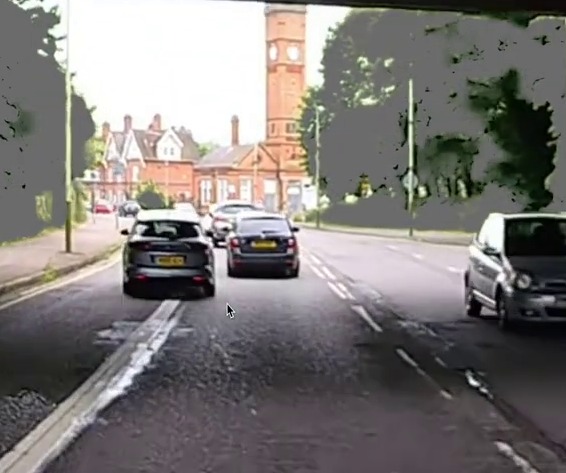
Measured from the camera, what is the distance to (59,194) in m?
53.6

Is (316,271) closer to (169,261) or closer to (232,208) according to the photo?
(169,261)

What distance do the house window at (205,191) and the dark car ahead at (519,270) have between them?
329 ft

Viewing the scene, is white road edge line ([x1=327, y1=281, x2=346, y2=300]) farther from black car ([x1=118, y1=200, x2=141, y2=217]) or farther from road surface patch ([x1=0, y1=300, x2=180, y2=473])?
black car ([x1=118, y1=200, x2=141, y2=217])

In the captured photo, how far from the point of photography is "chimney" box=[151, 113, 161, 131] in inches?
5325

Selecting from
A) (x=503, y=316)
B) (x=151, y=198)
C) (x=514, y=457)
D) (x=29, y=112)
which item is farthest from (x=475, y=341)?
(x=151, y=198)

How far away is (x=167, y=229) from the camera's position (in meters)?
21.5

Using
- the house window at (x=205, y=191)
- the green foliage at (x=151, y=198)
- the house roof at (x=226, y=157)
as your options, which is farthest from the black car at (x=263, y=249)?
the house window at (x=205, y=191)

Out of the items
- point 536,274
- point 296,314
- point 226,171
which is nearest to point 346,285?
point 296,314

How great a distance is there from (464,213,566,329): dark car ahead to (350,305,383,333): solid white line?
1691 millimetres

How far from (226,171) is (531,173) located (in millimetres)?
77802

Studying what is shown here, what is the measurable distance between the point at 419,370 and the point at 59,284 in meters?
13.8

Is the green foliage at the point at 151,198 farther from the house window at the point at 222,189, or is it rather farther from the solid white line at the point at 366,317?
the solid white line at the point at 366,317

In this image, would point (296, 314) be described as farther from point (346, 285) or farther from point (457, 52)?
point (457, 52)

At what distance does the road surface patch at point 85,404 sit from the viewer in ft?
25.2
